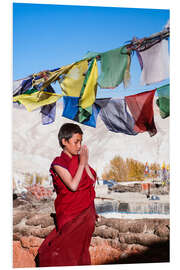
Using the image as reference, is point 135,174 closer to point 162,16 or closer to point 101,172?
point 101,172

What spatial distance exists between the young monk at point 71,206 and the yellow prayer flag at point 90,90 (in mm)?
272

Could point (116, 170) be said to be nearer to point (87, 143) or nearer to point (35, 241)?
point (87, 143)

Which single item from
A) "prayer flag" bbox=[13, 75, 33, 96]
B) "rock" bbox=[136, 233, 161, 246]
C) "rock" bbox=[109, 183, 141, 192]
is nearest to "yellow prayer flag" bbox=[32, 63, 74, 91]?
"prayer flag" bbox=[13, 75, 33, 96]

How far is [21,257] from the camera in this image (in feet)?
13.5

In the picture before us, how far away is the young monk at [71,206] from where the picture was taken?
4082mm

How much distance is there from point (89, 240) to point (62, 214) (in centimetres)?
40

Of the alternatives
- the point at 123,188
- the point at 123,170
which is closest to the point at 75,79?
the point at 123,170

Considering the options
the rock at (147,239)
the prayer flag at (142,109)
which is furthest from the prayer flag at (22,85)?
the rock at (147,239)

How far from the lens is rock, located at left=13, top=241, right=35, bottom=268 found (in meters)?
4.11

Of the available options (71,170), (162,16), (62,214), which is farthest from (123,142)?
(162,16)

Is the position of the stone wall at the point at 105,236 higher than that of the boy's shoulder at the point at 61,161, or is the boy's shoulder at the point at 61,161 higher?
the boy's shoulder at the point at 61,161

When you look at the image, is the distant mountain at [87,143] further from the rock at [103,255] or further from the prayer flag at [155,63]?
the rock at [103,255]

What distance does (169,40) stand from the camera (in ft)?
14.2

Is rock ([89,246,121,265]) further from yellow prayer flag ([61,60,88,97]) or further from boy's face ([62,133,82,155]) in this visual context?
yellow prayer flag ([61,60,88,97])
